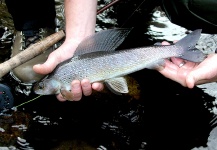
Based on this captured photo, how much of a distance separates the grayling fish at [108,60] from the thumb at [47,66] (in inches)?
2.6

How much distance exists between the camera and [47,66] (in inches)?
93.3

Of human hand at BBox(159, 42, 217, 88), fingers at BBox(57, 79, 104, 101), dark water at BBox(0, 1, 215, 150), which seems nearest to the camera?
human hand at BBox(159, 42, 217, 88)

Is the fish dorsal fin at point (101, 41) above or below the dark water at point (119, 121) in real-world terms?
above

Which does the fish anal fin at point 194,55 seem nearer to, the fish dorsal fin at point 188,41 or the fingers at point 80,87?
the fish dorsal fin at point 188,41

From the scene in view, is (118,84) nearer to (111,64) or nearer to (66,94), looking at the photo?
(111,64)

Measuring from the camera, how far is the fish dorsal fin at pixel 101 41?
2344 millimetres

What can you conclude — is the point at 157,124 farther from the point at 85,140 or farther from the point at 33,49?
the point at 33,49

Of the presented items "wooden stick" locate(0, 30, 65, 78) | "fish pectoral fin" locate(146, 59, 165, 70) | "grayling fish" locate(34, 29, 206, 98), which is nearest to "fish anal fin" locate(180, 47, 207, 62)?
"grayling fish" locate(34, 29, 206, 98)

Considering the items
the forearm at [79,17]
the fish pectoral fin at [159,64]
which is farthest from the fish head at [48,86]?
the fish pectoral fin at [159,64]

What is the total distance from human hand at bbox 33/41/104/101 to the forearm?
0.07 m

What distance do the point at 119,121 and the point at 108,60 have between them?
2.02ft

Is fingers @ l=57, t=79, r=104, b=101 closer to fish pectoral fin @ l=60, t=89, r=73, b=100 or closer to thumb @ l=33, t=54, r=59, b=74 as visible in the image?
fish pectoral fin @ l=60, t=89, r=73, b=100

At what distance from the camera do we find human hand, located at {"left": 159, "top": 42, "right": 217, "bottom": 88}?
204cm

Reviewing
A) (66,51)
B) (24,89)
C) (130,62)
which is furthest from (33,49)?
(130,62)
